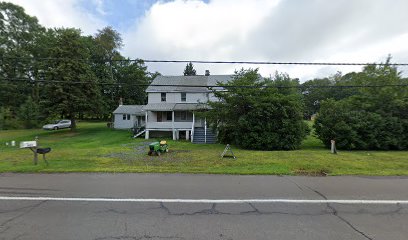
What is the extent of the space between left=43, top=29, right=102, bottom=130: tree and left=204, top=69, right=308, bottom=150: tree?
1857 centimetres

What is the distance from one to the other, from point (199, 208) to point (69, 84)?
92.4 ft

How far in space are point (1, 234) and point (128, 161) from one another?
23.2 feet

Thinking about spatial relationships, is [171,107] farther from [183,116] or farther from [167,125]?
[167,125]

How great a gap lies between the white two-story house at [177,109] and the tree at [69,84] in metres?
7.98

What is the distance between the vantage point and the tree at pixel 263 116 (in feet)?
54.5

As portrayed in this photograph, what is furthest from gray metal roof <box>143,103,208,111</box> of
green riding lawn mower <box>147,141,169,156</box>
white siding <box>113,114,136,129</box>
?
green riding lawn mower <box>147,141,169,156</box>

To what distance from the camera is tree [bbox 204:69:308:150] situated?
1662 centimetres

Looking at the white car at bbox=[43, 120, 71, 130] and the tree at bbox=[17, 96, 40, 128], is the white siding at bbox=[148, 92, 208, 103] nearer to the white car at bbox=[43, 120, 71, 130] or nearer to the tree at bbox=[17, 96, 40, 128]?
the white car at bbox=[43, 120, 71, 130]

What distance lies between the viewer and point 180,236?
3.93m

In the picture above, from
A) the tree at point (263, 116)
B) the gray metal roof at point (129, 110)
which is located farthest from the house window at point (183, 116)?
the gray metal roof at point (129, 110)

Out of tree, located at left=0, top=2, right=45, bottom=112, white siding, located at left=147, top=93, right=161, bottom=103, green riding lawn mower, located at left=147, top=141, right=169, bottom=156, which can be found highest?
tree, located at left=0, top=2, right=45, bottom=112

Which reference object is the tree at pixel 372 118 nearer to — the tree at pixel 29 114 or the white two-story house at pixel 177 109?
the white two-story house at pixel 177 109

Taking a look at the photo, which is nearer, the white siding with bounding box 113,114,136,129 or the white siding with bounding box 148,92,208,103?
the white siding with bounding box 148,92,208,103

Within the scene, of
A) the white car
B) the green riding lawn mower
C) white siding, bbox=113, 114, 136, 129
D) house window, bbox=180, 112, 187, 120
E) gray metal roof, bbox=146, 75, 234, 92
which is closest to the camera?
the green riding lawn mower
